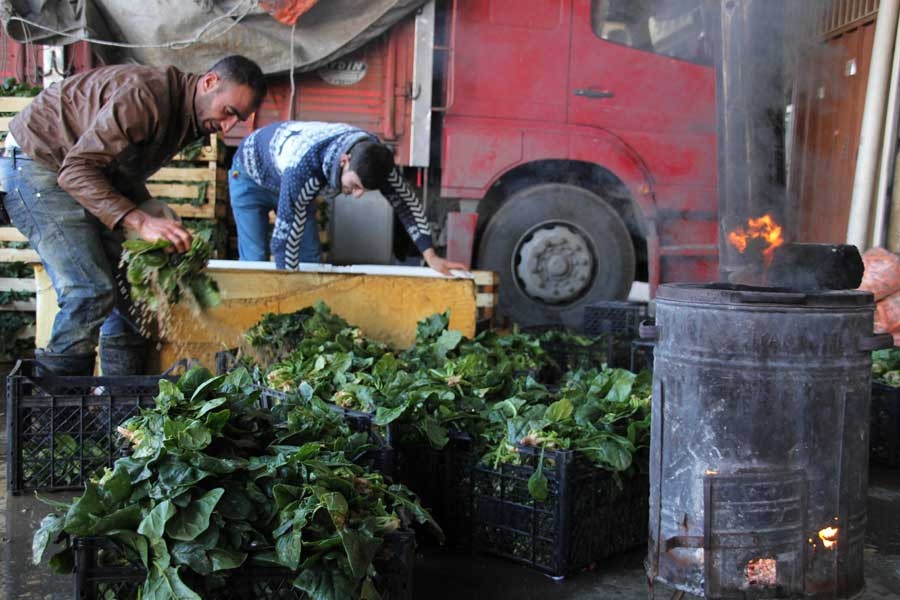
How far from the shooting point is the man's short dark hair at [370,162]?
5.39 metres

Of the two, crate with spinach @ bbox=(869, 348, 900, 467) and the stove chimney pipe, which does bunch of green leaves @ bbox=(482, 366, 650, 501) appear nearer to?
the stove chimney pipe

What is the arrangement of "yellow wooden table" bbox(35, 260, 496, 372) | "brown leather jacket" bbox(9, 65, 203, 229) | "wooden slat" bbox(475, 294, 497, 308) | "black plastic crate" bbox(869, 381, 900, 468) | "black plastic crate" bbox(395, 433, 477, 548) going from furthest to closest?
"wooden slat" bbox(475, 294, 497, 308)
"yellow wooden table" bbox(35, 260, 496, 372)
"black plastic crate" bbox(869, 381, 900, 468)
"brown leather jacket" bbox(9, 65, 203, 229)
"black plastic crate" bbox(395, 433, 477, 548)

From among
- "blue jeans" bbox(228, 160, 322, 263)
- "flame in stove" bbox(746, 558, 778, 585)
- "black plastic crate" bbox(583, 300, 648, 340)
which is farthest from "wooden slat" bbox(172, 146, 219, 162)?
"flame in stove" bbox(746, 558, 778, 585)

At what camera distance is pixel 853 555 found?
2.86 meters

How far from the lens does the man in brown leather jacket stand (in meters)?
4.25

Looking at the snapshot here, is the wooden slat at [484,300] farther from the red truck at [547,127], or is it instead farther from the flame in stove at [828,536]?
the flame in stove at [828,536]

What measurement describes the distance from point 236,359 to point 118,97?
158cm

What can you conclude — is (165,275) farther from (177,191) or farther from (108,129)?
(177,191)

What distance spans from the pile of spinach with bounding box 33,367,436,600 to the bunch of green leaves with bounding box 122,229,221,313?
5.34ft

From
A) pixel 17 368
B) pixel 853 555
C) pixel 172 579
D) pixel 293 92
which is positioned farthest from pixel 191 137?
pixel 853 555

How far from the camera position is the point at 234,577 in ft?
7.54

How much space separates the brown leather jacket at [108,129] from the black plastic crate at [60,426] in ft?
2.69

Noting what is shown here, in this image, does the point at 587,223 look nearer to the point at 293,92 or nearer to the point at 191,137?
the point at 293,92

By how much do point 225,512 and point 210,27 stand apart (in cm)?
560
